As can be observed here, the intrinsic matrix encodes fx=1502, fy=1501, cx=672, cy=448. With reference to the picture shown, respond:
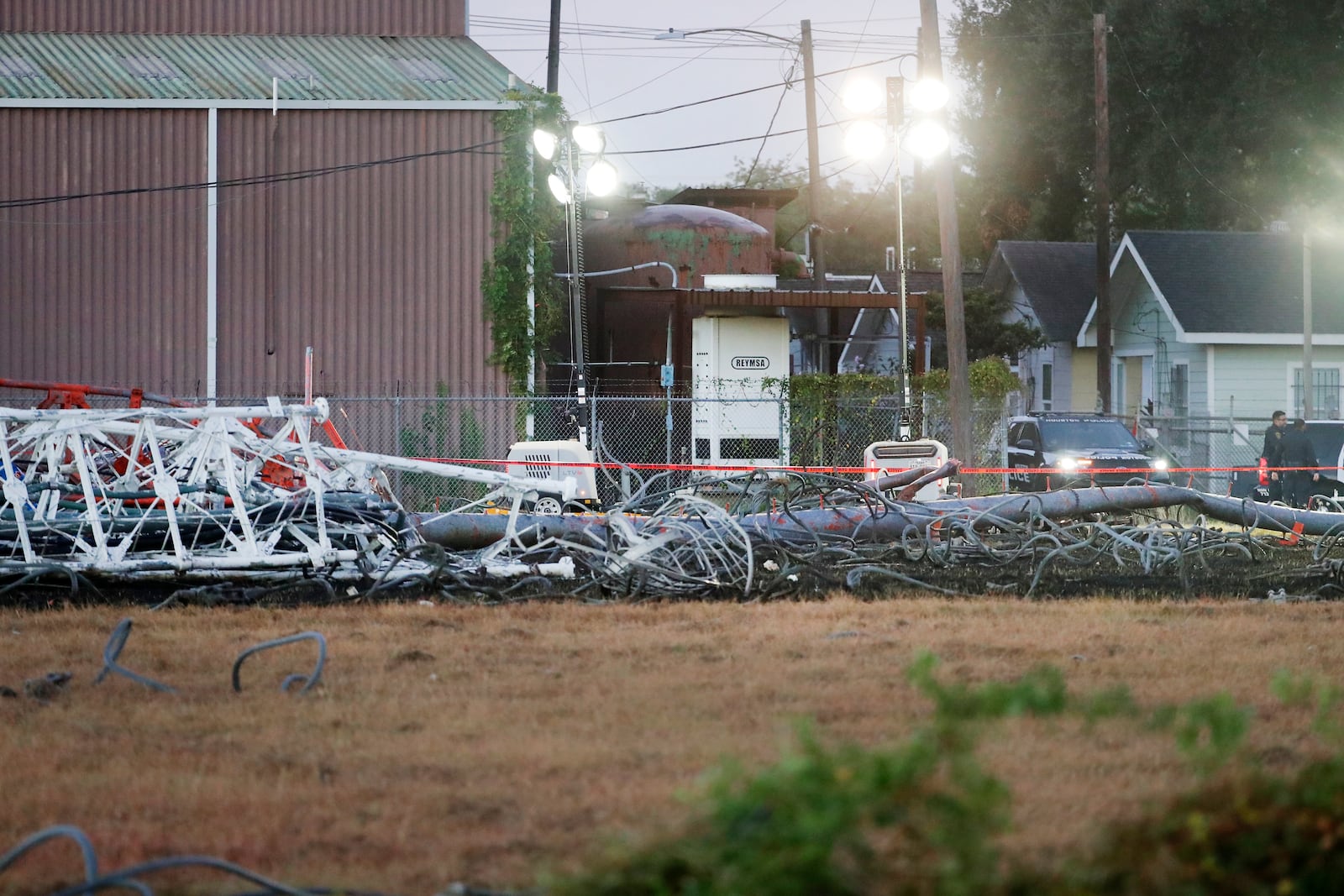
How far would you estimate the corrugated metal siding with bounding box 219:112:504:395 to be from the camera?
25.4 m

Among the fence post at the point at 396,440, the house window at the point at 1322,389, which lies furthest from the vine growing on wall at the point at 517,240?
the house window at the point at 1322,389

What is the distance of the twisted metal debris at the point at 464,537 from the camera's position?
37.1 ft

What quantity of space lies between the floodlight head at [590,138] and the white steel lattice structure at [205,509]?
1203 centimetres

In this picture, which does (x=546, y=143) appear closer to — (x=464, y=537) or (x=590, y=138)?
(x=590, y=138)

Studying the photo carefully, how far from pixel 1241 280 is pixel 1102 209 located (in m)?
8.72

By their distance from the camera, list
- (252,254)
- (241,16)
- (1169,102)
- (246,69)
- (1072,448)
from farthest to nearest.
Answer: (1169,102), (241,16), (246,69), (252,254), (1072,448)

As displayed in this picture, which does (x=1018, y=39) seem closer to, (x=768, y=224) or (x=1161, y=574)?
(x=768, y=224)

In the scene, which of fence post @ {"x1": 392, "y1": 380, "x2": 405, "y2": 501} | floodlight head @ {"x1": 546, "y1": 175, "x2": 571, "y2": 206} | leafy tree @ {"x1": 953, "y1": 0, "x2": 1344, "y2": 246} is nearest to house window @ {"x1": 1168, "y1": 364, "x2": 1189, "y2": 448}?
leafy tree @ {"x1": 953, "y1": 0, "x2": 1344, "y2": 246}

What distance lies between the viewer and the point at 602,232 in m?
29.8

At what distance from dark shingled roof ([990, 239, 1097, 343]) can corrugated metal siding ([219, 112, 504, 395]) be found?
22.6m

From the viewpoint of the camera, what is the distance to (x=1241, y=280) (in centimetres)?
3803

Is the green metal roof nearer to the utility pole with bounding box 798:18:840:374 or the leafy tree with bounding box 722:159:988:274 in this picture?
the utility pole with bounding box 798:18:840:374

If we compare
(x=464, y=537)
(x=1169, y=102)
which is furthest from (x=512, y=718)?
(x=1169, y=102)

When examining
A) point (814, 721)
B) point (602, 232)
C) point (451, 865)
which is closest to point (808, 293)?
point (602, 232)
